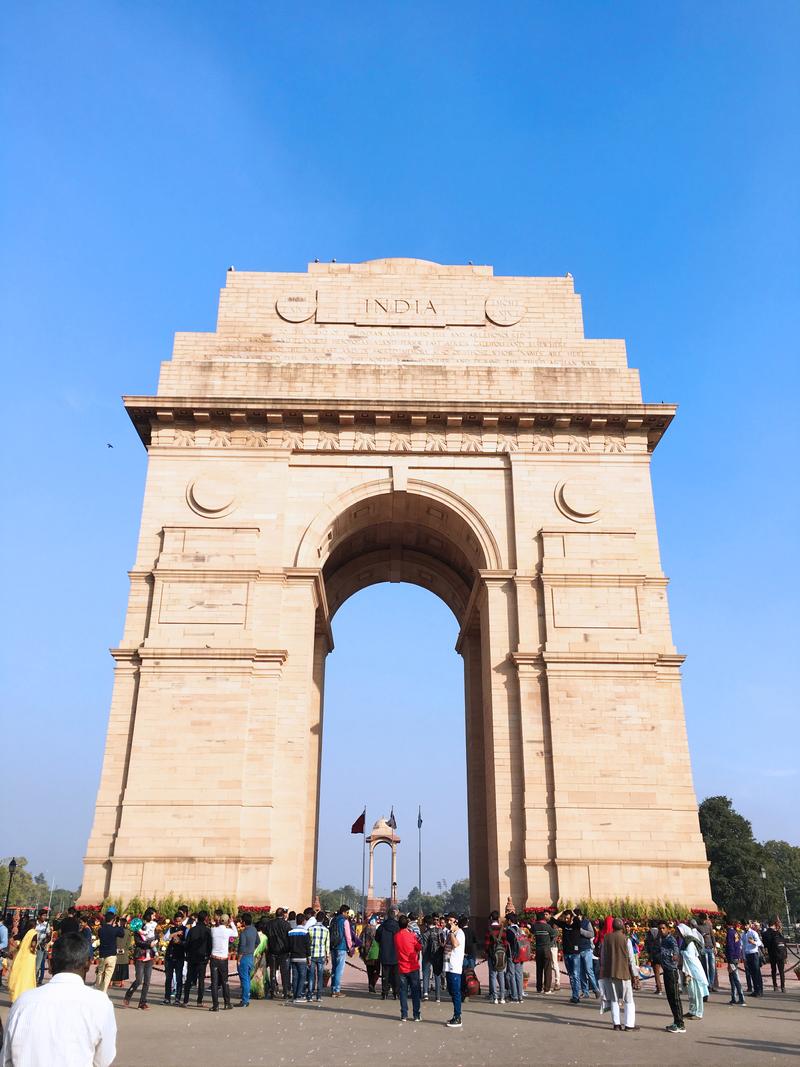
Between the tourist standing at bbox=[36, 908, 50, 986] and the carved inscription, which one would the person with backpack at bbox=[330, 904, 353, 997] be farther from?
the carved inscription

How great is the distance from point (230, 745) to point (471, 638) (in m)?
10.4

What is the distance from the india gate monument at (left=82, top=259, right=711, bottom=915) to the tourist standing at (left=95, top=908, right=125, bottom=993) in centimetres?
649

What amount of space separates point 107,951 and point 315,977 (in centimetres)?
351

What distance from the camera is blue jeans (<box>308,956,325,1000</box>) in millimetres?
14438

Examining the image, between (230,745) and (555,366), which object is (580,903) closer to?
(230,745)

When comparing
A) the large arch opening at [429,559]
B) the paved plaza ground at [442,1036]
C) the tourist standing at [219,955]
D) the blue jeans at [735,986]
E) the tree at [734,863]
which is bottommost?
the paved plaza ground at [442,1036]

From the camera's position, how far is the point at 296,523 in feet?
81.8

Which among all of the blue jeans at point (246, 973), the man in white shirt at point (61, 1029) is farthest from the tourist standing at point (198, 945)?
the man in white shirt at point (61, 1029)

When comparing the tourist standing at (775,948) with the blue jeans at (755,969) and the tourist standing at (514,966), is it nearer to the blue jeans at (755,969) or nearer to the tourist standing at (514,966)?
the blue jeans at (755,969)

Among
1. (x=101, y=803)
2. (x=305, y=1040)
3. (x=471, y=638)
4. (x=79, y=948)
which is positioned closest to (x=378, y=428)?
(x=471, y=638)

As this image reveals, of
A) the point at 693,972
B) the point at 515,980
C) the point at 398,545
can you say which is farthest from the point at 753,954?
the point at 398,545

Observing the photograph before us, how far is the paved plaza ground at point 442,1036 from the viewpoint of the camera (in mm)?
9336

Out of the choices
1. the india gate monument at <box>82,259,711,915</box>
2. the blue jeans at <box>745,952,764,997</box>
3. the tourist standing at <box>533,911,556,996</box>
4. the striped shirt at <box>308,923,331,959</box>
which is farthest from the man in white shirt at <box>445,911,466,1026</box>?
the india gate monument at <box>82,259,711,915</box>

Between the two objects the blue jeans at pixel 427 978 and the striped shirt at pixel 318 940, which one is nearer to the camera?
the striped shirt at pixel 318 940
